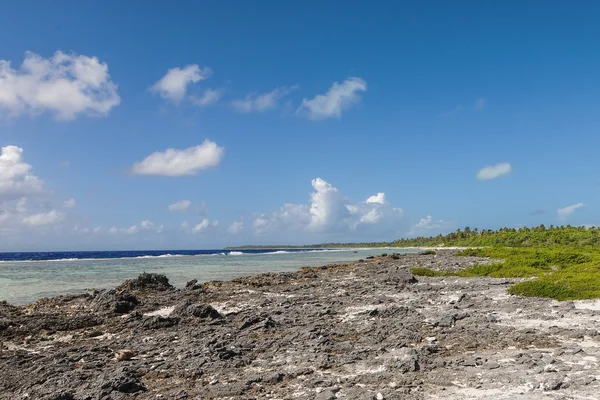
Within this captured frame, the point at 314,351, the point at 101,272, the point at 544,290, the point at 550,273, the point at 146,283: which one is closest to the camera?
the point at 314,351

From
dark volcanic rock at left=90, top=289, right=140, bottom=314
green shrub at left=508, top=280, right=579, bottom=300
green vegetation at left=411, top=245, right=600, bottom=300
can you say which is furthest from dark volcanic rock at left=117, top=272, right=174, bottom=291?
green shrub at left=508, top=280, right=579, bottom=300

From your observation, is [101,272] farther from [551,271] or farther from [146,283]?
[551,271]

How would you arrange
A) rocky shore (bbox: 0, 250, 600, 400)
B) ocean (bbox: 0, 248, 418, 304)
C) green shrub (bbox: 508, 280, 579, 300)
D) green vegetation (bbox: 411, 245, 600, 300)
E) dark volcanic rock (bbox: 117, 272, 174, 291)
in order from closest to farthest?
rocky shore (bbox: 0, 250, 600, 400) < green shrub (bbox: 508, 280, 579, 300) < green vegetation (bbox: 411, 245, 600, 300) < dark volcanic rock (bbox: 117, 272, 174, 291) < ocean (bbox: 0, 248, 418, 304)

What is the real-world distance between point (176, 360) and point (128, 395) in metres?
2.31

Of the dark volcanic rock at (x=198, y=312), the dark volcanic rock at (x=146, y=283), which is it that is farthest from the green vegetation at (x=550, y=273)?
the dark volcanic rock at (x=146, y=283)

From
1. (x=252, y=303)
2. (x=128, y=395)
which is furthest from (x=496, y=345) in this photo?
(x=252, y=303)

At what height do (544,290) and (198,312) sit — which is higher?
(544,290)

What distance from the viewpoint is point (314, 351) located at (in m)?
11.0

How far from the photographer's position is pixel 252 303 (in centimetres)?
2033

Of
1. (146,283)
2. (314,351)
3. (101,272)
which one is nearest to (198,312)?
(314,351)

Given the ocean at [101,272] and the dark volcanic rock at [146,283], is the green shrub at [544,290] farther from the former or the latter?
the ocean at [101,272]

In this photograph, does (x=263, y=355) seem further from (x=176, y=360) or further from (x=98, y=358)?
(x=98, y=358)

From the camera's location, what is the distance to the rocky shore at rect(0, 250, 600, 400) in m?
8.40

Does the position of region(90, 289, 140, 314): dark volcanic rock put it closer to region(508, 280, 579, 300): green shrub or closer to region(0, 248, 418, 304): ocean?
region(0, 248, 418, 304): ocean
